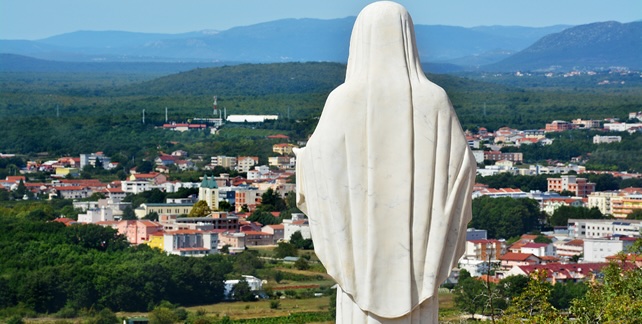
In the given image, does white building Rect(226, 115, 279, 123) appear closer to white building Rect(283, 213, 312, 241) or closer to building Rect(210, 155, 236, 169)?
building Rect(210, 155, 236, 169)

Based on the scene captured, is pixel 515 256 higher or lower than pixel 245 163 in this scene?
higher

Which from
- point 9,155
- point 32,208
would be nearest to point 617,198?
point 32,208

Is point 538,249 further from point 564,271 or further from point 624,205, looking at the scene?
point 624,205

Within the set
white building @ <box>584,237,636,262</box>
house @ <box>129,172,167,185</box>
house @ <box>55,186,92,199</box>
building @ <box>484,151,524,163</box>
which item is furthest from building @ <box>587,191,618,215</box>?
house @ <box>55,186,92,199</box>

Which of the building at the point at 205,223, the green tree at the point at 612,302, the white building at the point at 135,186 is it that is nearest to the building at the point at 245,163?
the white building at the point at 135,186

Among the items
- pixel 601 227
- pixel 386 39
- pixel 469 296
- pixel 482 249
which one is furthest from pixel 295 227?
pixel 386 39

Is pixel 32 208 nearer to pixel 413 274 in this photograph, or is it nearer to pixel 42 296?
pixel 42 296

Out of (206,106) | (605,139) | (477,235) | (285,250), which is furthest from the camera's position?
(206,106)
